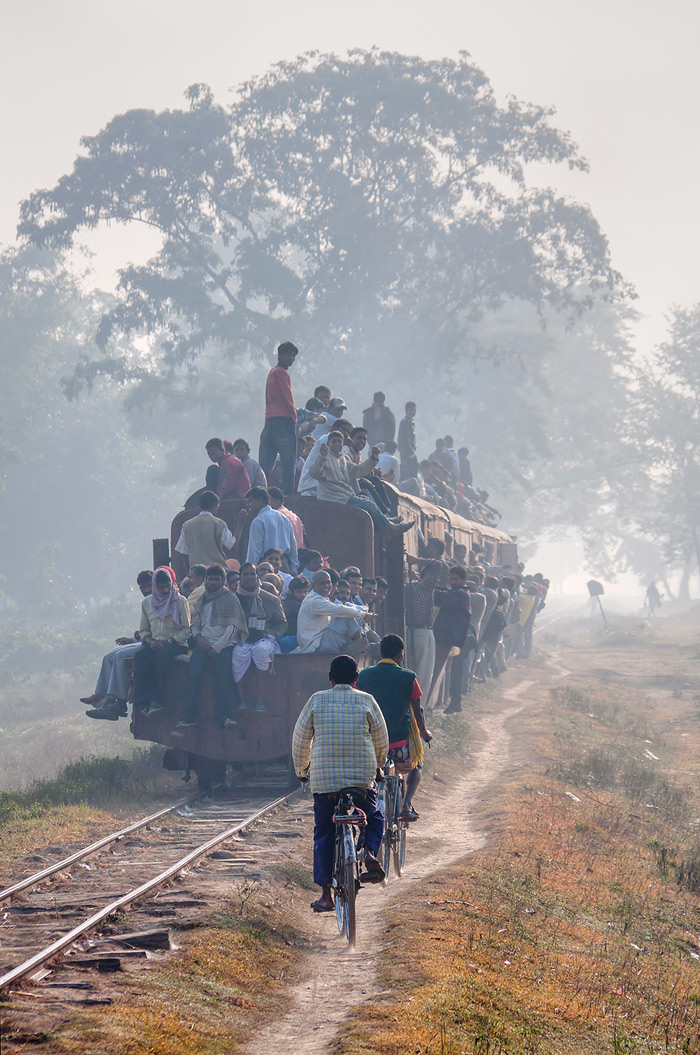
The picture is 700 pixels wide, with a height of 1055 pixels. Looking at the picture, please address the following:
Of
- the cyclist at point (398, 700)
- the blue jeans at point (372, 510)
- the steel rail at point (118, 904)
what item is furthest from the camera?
the blue jeans at point (372, 510)

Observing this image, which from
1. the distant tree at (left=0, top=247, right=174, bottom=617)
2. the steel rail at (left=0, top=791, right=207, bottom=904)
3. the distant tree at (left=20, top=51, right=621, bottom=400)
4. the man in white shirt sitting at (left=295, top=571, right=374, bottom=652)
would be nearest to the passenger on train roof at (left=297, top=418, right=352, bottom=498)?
the man in white shirt sitting at (left=295, top=571, right=374, bottom=652)

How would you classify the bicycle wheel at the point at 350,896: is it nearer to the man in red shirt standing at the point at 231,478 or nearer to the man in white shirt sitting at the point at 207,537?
the man in white shirt sitting at the point at 207,537

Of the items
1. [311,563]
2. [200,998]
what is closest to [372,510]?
[311,563]

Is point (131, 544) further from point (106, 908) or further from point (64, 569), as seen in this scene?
point (106, 908)

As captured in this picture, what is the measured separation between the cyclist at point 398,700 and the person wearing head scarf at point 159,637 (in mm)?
4173

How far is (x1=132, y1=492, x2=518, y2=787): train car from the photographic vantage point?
493 inches

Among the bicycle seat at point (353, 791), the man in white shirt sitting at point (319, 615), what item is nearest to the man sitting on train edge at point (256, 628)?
the man in white shirt sitting at point (319, 615)

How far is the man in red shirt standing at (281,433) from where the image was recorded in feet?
49.7

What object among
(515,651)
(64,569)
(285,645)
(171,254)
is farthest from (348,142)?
(285,645)

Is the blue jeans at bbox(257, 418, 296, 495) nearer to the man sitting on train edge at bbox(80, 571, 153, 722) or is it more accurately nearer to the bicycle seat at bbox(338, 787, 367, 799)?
the man sitting on train edge at bbox(80, 571, 153, 722)

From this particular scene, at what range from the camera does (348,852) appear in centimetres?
704

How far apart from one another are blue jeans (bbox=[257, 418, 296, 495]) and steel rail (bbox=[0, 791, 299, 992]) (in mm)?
5354

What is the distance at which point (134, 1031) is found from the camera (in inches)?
199

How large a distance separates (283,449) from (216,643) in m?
4.23
